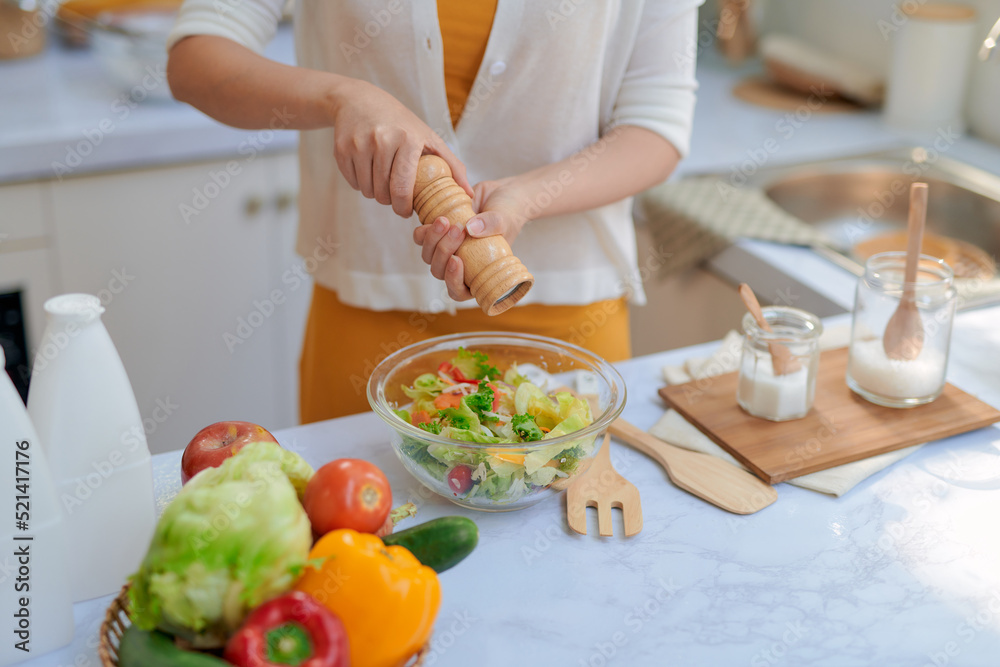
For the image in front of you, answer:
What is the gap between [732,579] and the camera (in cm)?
79

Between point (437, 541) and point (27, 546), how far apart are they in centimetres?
28

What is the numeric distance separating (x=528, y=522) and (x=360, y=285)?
1.45 ft

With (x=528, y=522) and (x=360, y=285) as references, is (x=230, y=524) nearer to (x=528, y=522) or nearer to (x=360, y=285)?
(x=528, y=522)

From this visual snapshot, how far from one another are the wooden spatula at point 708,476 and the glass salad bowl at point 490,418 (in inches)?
2.6

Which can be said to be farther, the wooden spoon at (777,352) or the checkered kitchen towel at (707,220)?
the checkered kitchen towel at (707,220)

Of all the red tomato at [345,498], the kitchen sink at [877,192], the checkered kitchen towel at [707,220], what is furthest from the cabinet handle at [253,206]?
the red tomato at [345,498]

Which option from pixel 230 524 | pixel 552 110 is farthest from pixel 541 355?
pixel 230 524

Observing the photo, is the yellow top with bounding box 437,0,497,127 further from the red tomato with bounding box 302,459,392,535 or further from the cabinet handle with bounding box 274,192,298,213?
the cabinet handle with bounding box 274,192,298,213

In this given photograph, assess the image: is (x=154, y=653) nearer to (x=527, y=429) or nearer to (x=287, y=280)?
(x=527, y=429)

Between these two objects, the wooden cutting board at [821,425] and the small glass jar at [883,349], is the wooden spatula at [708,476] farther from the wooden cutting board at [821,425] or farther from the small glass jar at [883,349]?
the small glass jar at [883,349]

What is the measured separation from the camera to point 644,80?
1.15 metres

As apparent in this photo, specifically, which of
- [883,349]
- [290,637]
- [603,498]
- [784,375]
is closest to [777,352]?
[784,375]

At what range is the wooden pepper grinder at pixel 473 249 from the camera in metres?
0.83

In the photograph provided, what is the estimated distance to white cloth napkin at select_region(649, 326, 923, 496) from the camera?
913 millimetres
